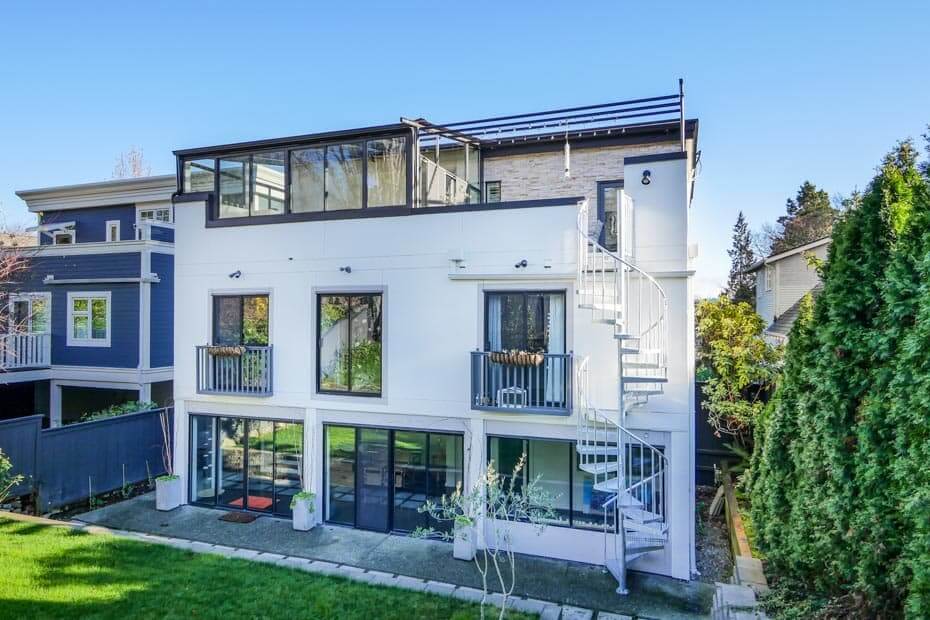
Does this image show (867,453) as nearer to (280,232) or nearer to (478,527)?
(478,527)

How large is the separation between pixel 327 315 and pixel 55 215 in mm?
13069

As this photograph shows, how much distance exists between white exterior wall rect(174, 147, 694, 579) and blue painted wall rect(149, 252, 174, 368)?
153 inches

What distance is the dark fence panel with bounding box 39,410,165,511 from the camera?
915cm

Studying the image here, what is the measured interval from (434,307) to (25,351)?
11790mm

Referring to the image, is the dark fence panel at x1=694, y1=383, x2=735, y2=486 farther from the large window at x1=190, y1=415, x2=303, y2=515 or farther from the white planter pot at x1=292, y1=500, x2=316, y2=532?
the large window at x1=190, y1=415, x2=303, y2=515

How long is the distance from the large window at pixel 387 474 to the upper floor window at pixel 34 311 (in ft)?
33.1

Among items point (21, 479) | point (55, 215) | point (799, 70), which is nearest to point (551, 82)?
point (799, 70)

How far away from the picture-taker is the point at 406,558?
7.61m

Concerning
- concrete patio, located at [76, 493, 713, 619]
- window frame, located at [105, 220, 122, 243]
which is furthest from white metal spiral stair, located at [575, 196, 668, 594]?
window frame, located at [105, 220, 122, 243]

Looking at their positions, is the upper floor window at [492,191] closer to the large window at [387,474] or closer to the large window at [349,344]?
the large window at [349,344]

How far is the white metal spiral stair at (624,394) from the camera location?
677cm

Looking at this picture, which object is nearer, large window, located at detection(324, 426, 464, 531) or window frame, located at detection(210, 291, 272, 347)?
large window, located at detection(324, 426, 464, 531)

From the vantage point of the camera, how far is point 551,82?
11711 millimetres

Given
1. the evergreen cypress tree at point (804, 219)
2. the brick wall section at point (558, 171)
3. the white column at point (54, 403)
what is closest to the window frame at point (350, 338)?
the brick wall section at point (558, 171)
